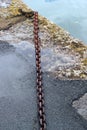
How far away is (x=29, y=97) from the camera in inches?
139

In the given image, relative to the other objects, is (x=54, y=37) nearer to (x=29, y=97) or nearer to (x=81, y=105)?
(x=29, y=97)

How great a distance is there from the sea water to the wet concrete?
10137 millimetres

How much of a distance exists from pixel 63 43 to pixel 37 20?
87 centimetres

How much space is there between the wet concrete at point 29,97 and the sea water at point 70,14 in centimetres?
1014

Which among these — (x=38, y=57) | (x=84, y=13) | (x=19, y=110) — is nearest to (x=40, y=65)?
(x=38, y=57)

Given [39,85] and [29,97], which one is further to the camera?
[39,85]

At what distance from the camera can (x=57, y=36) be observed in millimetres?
4711

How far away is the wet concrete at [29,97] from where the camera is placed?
3.14 m

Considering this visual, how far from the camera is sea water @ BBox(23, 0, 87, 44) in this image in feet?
47.7

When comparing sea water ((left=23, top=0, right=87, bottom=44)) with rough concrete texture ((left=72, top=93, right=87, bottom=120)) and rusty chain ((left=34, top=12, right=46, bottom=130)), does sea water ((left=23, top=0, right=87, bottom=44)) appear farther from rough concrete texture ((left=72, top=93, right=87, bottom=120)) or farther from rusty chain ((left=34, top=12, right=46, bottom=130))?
rough concrete texture ((left=72, top=93, right=87, bottom=120))

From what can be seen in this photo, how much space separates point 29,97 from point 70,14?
39.5 ft

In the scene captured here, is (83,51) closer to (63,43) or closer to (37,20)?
(63,43)

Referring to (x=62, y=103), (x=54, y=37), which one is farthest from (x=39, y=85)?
(x=54, y=37)

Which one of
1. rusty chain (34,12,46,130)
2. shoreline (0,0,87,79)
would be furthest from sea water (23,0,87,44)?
rusty chain (34,12,46,130)
